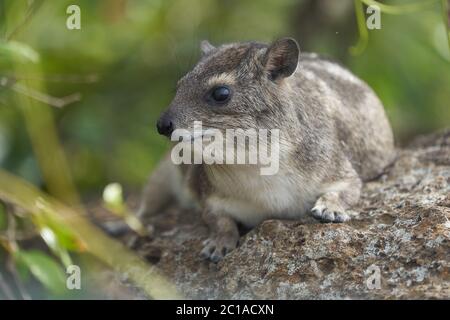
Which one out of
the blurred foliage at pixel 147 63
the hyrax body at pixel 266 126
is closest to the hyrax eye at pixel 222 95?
the hyrax body at pixel 266 126

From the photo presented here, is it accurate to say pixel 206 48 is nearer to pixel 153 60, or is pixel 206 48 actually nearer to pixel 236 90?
pixel 236 90

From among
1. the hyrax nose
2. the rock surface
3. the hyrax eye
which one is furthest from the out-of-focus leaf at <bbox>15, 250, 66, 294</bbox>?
the hyrax eye

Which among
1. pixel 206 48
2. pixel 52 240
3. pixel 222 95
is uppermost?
pixel 206 48

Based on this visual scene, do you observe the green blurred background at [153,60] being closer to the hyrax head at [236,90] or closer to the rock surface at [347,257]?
the hyrax head at [236,90]

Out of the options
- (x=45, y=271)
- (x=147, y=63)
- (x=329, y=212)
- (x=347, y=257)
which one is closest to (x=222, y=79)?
(x=329, y=212)

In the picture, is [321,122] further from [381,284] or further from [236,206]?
[381,284]
